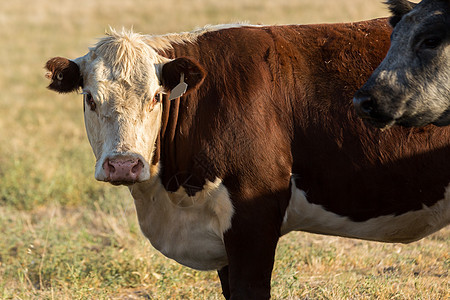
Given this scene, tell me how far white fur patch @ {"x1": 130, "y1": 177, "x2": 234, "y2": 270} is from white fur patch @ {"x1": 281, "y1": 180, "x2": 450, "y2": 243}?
1.46ft

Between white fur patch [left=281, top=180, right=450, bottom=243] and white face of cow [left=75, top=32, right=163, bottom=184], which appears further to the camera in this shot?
white fur patch [left=281, top=180, right=450, bottom=243]

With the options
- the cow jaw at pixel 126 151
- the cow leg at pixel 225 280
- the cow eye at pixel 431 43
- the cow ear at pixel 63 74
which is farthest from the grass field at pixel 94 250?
the cow eye at pixel 431 43

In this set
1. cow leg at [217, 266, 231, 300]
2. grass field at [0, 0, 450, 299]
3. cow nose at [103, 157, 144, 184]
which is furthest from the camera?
grass field at [0, 0, 450, 299]

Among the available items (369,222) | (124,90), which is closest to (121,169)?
(124,90)

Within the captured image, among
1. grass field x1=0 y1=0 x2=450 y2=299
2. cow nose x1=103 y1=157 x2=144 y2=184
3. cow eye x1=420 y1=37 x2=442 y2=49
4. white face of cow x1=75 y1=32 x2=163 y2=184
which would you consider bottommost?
grass field x1=0 y1=0 x2=450 y2=299

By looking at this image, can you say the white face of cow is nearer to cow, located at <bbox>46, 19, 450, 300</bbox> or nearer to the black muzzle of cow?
cow, located at <bbox>46, 19, 450, 300</bbox>

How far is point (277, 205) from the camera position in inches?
167

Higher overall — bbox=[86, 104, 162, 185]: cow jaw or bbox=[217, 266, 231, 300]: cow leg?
bbox=[86, 104, 162, 185]: cow jaw

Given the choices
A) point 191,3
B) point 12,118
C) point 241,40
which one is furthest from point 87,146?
point 191,3

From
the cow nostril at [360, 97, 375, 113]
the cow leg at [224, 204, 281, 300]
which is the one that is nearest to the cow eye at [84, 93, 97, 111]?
the cow leg at [224, 204, 281, 300]

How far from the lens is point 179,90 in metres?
4.32

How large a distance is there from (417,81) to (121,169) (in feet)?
5.80

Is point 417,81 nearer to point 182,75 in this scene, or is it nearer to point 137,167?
point 182,75

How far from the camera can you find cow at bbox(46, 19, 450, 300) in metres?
4.21
